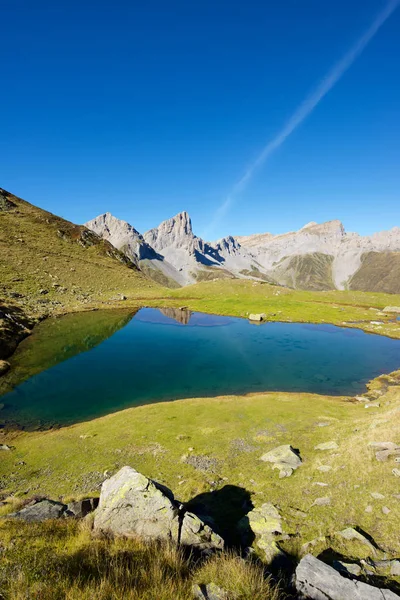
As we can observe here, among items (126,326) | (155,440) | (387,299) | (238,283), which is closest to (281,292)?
(238,283)

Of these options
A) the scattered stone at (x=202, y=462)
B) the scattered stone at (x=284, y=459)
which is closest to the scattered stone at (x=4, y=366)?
the scattered stone at (x=202, y=462)

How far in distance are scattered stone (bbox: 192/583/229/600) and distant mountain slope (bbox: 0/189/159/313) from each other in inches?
3467

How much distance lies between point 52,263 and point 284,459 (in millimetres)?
127361

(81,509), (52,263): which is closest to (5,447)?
(81,509)

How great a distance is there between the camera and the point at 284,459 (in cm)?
1891

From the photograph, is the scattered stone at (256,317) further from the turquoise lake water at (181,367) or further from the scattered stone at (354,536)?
the scattered stone at (354,536)

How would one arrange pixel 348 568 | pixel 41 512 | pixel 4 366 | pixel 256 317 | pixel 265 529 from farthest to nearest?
pixel 256 317, pixel 4 366, pixel 41 512, pixel 265 529, pixel 348 568

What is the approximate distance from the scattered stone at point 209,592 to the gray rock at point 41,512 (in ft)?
28.0

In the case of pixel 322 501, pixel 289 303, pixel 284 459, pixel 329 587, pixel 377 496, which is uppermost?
pixel 289 303

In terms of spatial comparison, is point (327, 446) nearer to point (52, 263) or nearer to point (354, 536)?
point (354, 536)

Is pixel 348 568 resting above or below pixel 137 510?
below

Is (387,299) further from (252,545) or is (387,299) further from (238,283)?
(252,545)

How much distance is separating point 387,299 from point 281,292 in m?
48.7

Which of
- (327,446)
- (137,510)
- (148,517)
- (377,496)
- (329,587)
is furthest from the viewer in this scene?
(327,446)
